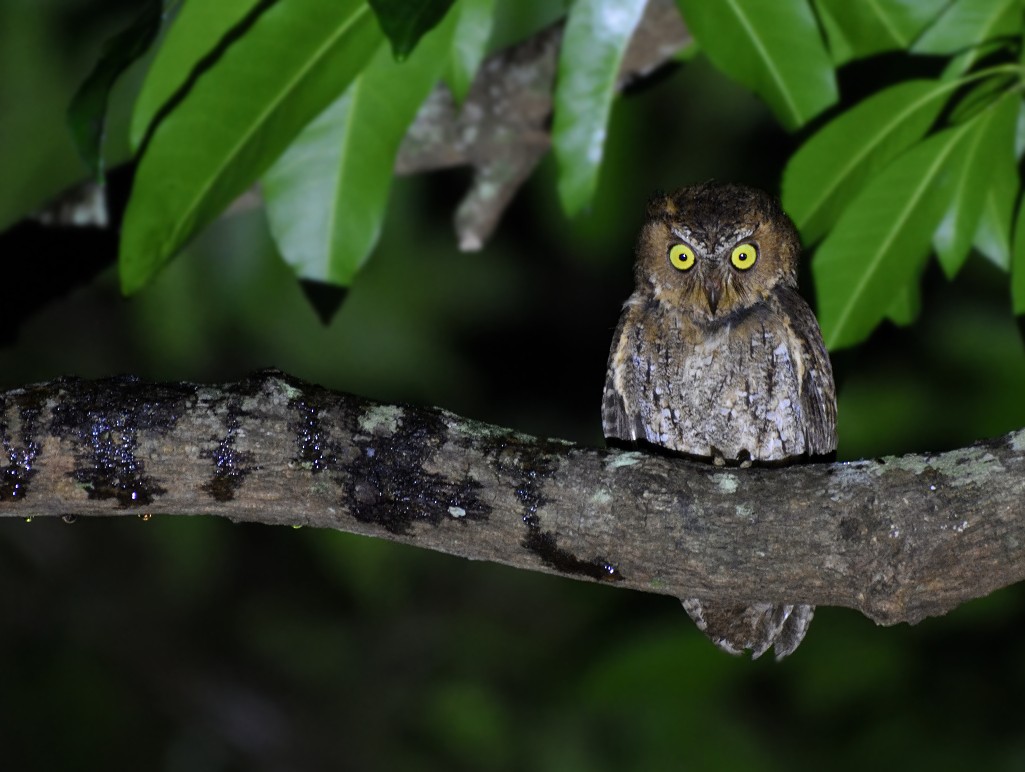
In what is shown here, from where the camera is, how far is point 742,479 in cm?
207

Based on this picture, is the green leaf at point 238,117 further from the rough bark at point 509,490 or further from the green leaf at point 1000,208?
the green leaf at point 1000,208

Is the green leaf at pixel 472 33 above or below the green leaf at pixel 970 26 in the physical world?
above

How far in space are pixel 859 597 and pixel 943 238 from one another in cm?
98

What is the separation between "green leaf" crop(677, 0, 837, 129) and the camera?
2473 millimetres

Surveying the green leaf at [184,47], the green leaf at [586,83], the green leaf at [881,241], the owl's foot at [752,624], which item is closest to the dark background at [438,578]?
the green leaf at [881,241]

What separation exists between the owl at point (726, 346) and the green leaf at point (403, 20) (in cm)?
123

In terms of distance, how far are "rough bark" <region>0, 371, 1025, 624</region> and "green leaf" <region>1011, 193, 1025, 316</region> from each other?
19.4 inches

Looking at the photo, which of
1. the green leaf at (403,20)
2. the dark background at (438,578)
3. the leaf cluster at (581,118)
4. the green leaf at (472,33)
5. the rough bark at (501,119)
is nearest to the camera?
the green leaf at (403,20)

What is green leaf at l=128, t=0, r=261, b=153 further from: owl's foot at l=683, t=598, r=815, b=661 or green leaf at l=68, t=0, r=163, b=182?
owl's foot at l=683, t=598, r=815, b=661

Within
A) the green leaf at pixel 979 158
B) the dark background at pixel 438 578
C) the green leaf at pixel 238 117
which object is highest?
the green leaf at pixel 238 117

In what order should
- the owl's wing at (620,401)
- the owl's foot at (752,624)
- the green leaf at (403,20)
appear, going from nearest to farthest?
the green leaf at (403,20) < the owl's foot at (752,624) < the owl's wing at (620,401)

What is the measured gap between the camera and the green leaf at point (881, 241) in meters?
2.41

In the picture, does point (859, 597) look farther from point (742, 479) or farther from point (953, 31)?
point (953, 31)

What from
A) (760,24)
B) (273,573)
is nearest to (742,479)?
(760,24)
